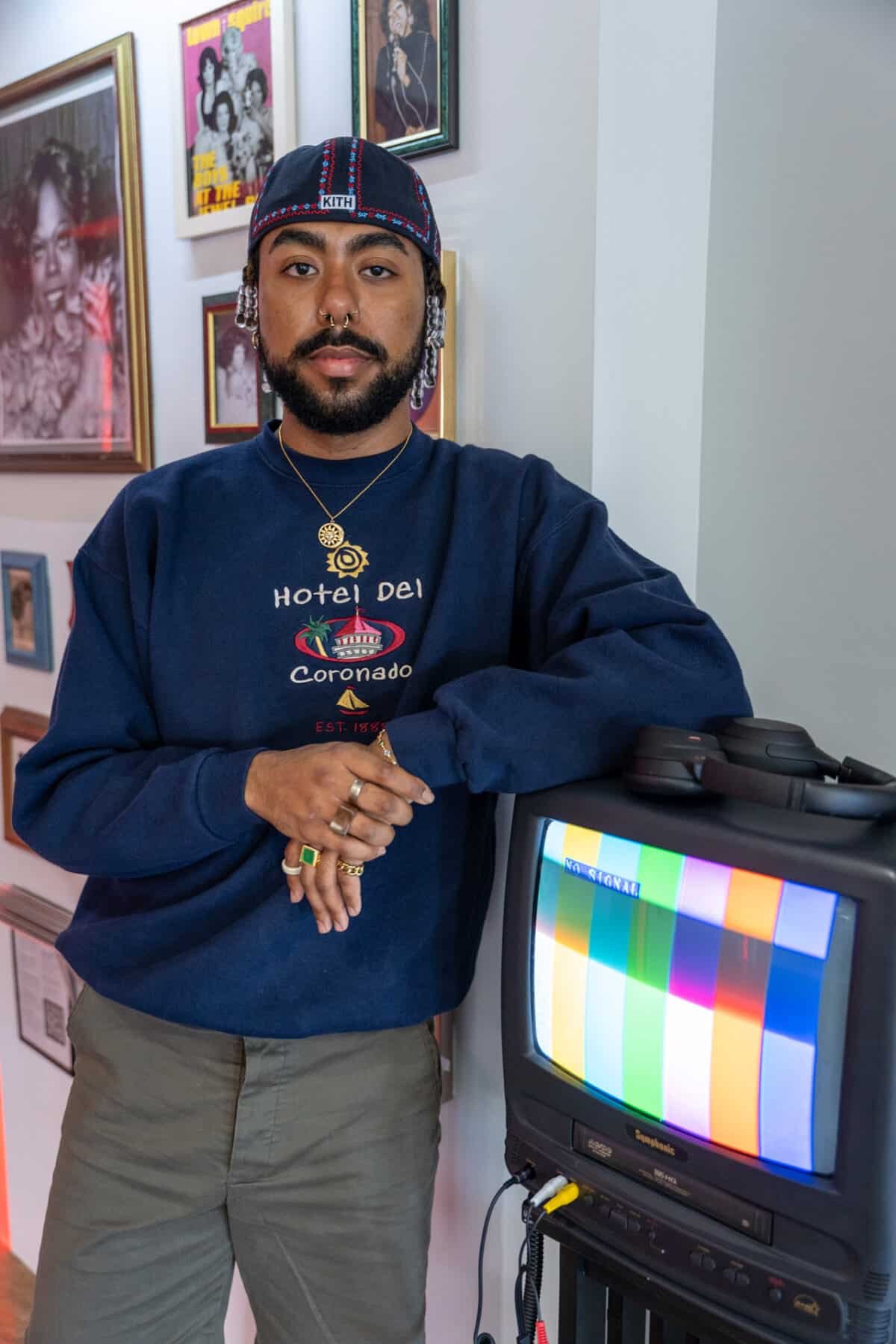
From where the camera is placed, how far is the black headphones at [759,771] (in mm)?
833

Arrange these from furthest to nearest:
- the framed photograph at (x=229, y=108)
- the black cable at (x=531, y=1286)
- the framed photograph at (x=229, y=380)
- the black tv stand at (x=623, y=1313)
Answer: the framed photograph at (x=229, y=380) → the framed photograph at (x=229, y=108) → the black cable at (x=531, y=1286) → the black tv stand at (x=623, y=1313)

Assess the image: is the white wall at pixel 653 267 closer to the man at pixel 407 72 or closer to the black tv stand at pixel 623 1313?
the man at pixel 407 72

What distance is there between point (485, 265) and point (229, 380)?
1.80 ft

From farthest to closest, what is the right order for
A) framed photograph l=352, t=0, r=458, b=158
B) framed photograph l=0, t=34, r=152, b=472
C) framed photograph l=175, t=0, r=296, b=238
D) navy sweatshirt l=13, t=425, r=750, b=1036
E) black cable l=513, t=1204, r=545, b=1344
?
1. framed photograph l=0, t=34, r=152, b=472
2. framed photograph l=175, t=0, r=296, b=238
3. framed photograph l=352, t=0, r=458, b=158
4. navy sweatshirt l=13, t=425, r=750, b=1036
5. black cable l=513, t=1204, r=545, b=1344

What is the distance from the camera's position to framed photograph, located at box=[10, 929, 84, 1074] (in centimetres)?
225

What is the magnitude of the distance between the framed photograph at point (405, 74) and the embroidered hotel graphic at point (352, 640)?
662 millimetres

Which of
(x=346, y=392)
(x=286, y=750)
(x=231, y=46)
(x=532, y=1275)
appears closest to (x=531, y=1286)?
(x=532, y=1275)

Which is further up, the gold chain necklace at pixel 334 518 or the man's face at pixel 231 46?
the man's face at pixel 231 46

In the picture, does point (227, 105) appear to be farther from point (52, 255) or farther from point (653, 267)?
Answer: point (653, 267)

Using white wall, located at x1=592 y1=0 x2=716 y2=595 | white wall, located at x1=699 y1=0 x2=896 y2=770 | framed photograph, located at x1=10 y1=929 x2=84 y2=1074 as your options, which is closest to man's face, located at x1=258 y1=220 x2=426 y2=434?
white wall, located at x1=592 y1=0 x2=716 y2=595

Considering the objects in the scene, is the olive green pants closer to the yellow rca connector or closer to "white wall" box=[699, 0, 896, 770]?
the yellow rca connector

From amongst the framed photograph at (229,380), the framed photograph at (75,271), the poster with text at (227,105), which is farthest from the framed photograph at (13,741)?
the poster with text at (227,105)

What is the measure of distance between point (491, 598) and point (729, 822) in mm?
494

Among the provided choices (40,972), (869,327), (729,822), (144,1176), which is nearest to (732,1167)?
(729,822)
